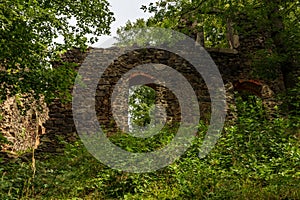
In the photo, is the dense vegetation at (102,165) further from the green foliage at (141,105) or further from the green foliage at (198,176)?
the green foliage at (141,105)

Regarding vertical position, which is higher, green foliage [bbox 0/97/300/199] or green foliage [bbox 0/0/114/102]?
green foliage [bbox 0/0/114/102]

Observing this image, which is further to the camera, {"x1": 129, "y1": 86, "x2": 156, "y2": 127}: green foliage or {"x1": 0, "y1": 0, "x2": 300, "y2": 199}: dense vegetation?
{"x1": 129, "y1": 86, "x2": 156, "y2": 127}: green foliage

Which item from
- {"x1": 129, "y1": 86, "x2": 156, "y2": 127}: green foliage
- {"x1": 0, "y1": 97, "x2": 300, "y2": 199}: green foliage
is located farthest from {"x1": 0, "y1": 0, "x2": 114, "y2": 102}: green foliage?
{"x1": 129, "y1": 86, "x2": 156, "y2": 127}: green foliage

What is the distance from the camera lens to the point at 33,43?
17.5 ft

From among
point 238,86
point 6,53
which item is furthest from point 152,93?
point 6,53

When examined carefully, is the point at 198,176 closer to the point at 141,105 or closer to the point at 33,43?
the point at 33,43

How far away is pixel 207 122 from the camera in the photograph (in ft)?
31.9

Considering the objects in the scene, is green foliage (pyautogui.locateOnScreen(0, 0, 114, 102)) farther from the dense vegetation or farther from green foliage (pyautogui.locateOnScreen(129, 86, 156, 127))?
green foliage (pyautogui.locateOnScreen(129, 86, 156, 127))

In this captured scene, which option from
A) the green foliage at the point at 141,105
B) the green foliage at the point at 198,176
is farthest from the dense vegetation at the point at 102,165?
the green foliage at the point at 141,105

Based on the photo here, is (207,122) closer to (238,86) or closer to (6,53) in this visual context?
(238,86)

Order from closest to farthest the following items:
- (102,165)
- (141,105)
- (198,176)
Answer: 1. (198,176)
2. (102,165)
3. (141,105)

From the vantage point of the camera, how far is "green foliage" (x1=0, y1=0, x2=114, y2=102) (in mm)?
4883

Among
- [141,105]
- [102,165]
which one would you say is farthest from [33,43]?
[141,105]

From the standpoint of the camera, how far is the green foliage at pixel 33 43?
16.0ft
